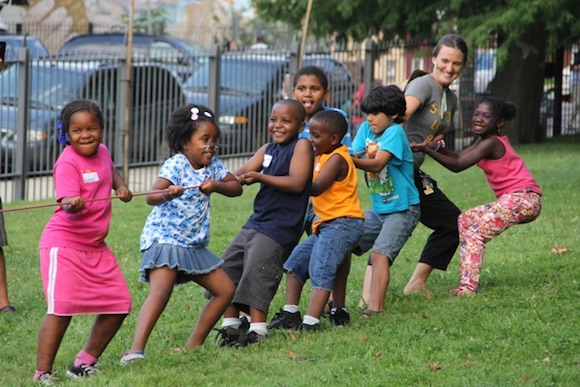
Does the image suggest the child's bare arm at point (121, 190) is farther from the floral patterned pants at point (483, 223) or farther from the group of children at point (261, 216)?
the floral patterned pants at point (483, 223)

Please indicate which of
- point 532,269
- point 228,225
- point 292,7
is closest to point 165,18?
point 292,7

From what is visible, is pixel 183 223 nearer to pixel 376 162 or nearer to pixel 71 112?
pixel 71 112

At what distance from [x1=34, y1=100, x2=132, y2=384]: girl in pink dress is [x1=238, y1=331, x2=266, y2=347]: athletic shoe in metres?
0.83

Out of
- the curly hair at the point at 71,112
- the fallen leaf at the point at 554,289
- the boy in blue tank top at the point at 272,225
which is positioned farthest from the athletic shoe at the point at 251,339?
the fallen leaf at the point at 554,289

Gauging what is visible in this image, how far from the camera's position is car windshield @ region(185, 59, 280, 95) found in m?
17.9

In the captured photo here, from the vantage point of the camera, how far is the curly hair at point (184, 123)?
6.55 metres

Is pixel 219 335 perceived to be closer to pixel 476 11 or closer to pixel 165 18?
pixel 476 11

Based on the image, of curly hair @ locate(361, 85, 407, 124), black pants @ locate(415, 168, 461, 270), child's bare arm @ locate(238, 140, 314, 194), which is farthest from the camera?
black pants @ locate(415, 168, 461, 270)

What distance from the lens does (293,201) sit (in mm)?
6898

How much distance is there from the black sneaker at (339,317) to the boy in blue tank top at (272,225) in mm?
529

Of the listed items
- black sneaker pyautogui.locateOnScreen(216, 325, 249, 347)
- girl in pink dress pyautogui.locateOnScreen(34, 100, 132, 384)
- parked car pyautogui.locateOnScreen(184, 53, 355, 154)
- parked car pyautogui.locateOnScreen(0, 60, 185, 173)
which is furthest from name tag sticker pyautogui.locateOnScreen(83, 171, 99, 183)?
parked car pyautogui.locateOnScreen(184, 53, 355, 154)

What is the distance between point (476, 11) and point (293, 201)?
1459 centimetres

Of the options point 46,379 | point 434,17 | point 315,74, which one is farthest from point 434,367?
point 434,17

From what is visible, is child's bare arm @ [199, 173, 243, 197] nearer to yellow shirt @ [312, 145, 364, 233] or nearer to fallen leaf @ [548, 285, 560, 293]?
yellow shirt @ [312, 145, 364, 233]
